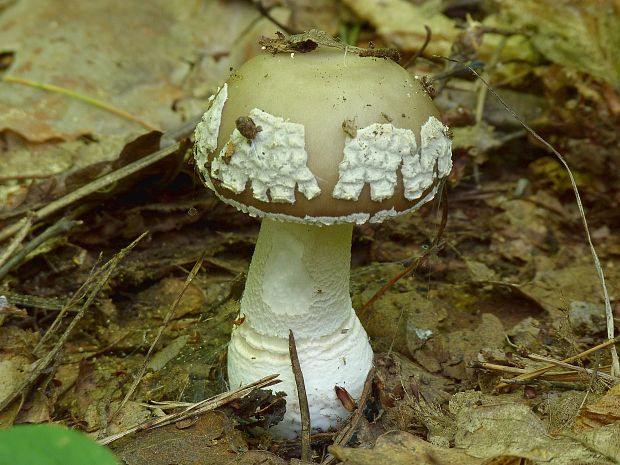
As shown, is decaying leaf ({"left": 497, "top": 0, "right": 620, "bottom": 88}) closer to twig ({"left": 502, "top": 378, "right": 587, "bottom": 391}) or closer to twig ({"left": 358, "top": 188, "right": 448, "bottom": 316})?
twig ({"left": 358, "top": 188, "right": 448, "bottom": 316})

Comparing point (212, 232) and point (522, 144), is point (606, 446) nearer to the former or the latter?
point (212, 232)

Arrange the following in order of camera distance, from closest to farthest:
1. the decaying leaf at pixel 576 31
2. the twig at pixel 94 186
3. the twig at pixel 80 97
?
1. the twig at pixel 94 186
2. the decaying leaf at pixel 576 31
3. the twig at pixel 80 97

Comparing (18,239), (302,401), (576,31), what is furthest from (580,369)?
(576,31)

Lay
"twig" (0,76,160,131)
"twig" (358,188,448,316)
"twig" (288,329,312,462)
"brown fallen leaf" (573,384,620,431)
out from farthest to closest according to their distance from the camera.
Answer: "twig" (0,76,160,131) < "twig" (358,188,448,316) < "twig" (288,329,312,462) < "brown fallen leaf" (573,384,620,431)

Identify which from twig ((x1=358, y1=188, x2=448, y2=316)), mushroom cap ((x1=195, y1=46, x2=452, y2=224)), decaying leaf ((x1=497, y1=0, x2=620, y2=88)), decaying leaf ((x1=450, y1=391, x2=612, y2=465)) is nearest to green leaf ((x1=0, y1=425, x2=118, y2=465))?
mushroom cap ((x1=195, y1=46, x2=452, y2=224))

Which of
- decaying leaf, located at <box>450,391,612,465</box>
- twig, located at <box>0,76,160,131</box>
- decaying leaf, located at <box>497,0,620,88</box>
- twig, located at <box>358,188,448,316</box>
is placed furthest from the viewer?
twig, located at <box>0,76,160,131</box>

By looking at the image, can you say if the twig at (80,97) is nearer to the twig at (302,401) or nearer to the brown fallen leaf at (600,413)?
the twig at (302,401)

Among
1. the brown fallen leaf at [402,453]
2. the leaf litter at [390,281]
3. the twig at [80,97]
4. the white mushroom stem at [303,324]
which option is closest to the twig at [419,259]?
the leaf litter at [390,281]
